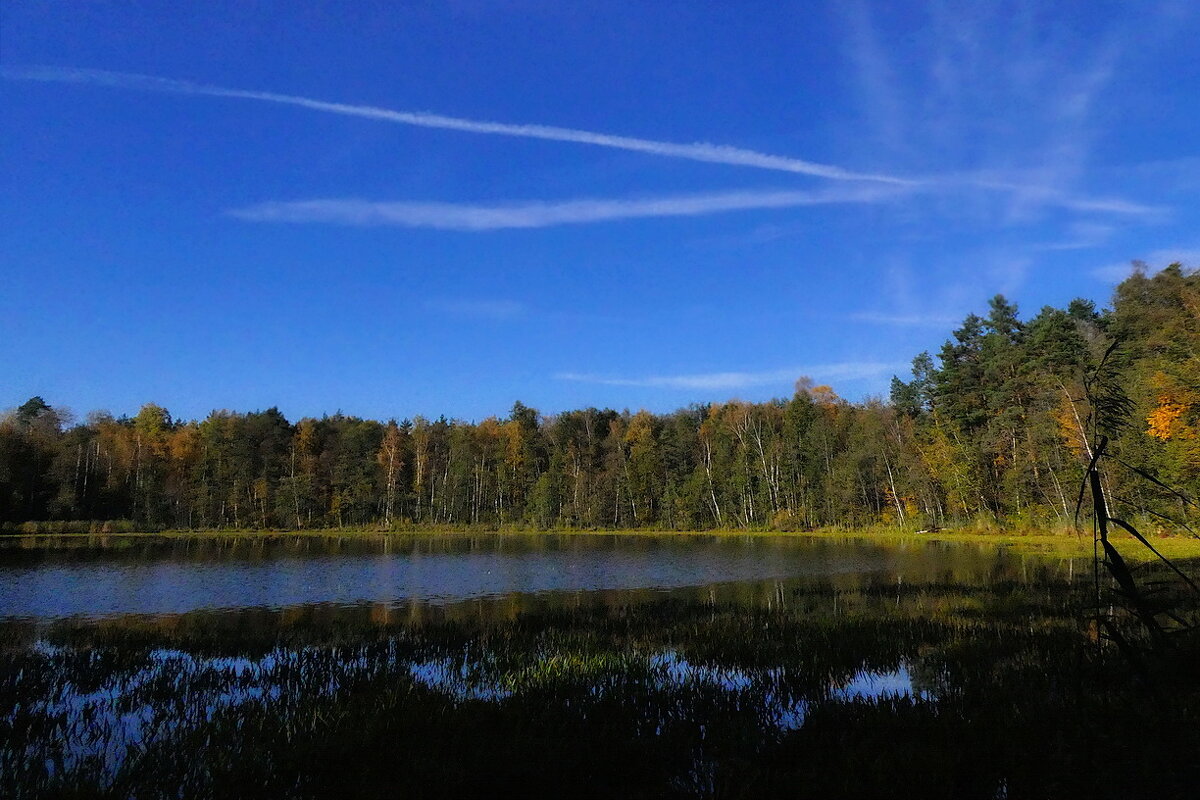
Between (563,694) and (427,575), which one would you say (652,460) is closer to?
(427,575)

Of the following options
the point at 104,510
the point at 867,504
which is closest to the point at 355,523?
the point at 104,510

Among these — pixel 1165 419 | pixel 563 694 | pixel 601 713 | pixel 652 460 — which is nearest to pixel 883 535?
pixel 1165 419

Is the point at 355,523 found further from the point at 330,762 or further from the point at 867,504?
the point at 330,762

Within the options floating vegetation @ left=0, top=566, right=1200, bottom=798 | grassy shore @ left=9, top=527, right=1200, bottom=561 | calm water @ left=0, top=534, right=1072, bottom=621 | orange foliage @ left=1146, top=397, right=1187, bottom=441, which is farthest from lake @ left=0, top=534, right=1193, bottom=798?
orange foliage @ left=1146, top=397, right=1187, bottom=441

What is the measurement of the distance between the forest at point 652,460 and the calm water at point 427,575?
53.8 ft

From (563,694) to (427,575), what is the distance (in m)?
27.2

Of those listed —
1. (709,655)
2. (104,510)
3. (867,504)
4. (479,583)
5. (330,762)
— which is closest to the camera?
(330,762)

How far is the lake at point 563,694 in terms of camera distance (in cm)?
734

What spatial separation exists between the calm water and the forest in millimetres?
16403

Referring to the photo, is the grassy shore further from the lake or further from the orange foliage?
Answer: the lake

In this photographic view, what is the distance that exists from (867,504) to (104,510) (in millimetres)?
96842

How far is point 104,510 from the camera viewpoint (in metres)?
89.4

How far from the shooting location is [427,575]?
119 ft

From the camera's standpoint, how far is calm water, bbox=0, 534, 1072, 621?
1030 inches
